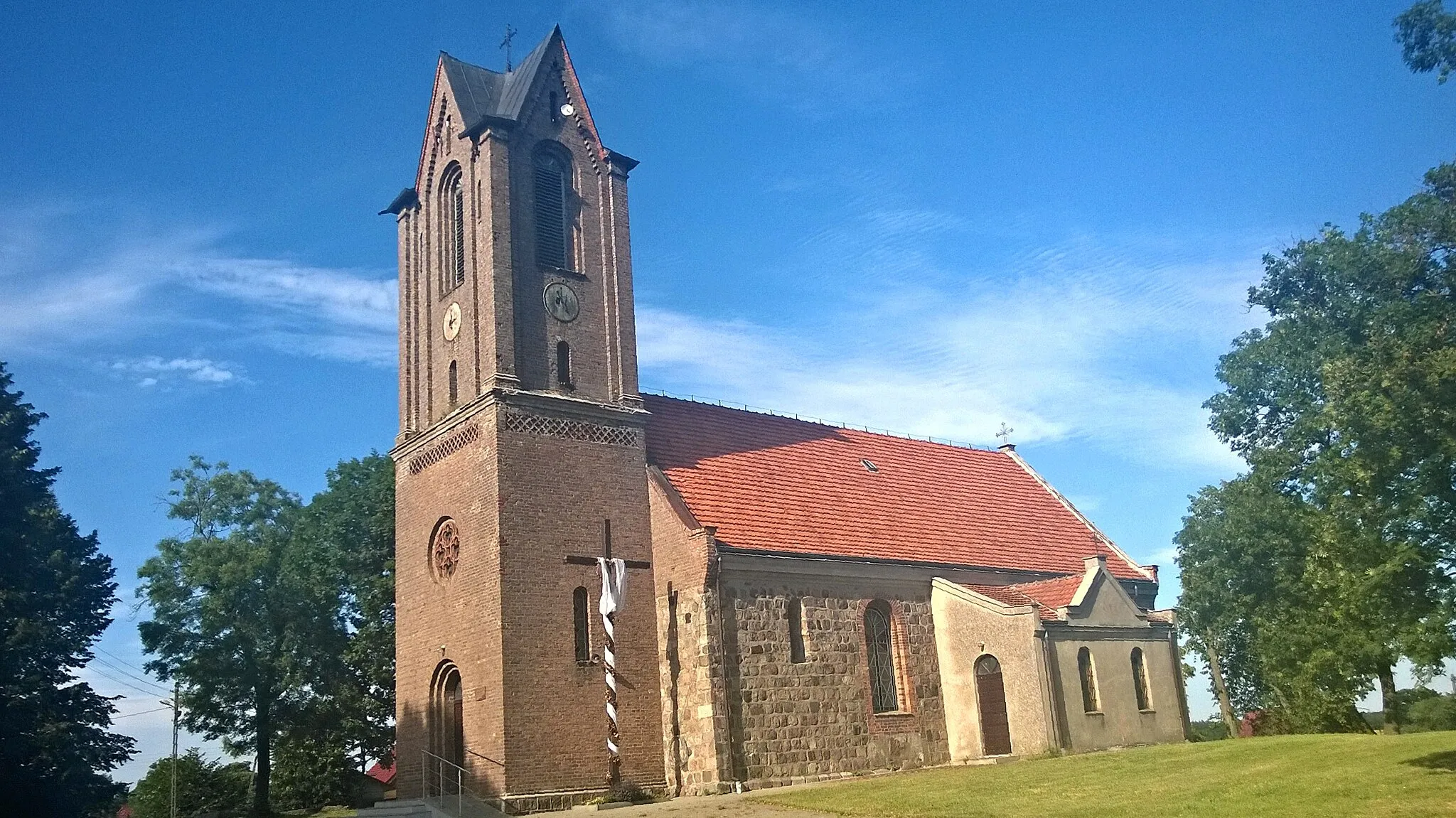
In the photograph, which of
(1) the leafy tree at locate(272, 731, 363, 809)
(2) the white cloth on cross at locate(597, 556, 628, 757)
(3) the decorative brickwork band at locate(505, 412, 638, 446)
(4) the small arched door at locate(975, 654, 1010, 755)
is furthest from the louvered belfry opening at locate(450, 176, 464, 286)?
(1) the leafy tree at locate(272, 731, 363, 809)

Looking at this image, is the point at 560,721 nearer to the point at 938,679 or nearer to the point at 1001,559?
the point at 938,679

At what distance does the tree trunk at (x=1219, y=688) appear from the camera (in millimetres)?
41406

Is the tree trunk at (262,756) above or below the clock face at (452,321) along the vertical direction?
below

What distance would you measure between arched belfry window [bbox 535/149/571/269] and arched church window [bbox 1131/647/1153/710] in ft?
60.5

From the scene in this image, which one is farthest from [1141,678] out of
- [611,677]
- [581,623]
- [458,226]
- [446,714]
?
[458,226]

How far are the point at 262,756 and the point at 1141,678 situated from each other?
29137mm

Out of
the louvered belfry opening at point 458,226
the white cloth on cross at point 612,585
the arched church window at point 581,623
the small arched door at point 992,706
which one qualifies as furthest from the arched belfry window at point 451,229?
the small arched door at point 992,706

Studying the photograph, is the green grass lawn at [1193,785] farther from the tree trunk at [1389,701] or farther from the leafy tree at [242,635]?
→ the leafy tree at [242,635]

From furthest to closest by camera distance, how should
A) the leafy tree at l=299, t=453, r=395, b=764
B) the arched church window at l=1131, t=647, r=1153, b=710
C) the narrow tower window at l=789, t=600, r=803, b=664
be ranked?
the leafy tree at l=299, t=453, r=395, b=764 → the arched church window at l=1131, t=647, r=1153, b=710 → the narrow tower window at l=789, t=600, r=803, b=664

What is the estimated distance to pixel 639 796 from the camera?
24109 mm

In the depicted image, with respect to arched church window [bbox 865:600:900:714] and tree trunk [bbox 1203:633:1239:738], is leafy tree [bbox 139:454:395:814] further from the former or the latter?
tree trunk [bbox 1203:633:1239:738]

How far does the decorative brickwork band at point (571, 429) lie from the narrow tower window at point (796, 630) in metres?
5.48

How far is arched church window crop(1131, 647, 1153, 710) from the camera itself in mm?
30562

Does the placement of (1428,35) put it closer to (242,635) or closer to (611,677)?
(611,677)
